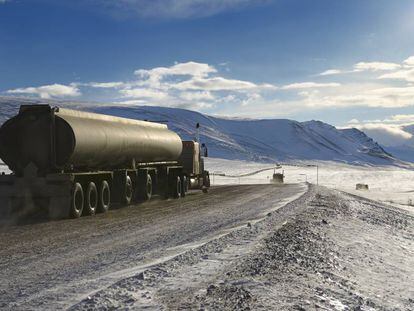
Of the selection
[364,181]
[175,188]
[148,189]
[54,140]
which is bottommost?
[364,181]

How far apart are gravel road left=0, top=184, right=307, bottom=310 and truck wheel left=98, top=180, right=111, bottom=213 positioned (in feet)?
1.16

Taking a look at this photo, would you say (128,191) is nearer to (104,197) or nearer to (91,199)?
(104,197)

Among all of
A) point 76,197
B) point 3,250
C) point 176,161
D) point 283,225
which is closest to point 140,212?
point 76,197

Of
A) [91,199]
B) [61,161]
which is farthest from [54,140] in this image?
[91,199]

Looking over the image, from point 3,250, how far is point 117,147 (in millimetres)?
9174

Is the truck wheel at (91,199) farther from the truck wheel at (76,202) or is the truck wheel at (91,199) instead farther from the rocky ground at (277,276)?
the rocky ground at (277,276)

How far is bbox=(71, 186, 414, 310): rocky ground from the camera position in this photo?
6.48 metres

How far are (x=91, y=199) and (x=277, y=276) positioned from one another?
457 inches

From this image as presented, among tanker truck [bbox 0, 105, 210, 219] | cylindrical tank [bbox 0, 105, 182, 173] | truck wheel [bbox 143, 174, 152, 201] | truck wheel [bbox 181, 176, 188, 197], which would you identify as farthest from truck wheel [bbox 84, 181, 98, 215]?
truck wheel [bbox 181, 176, 188, 197]

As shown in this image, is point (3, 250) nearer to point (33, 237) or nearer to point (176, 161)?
point (33, 237)

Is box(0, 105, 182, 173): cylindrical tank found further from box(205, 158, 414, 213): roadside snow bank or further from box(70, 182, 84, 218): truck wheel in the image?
box(205, 158, 414, 213): roadside snow bank

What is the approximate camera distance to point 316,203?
23.5 m

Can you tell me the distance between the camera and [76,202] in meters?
17.1

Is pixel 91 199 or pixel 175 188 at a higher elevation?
pixel 91 199
